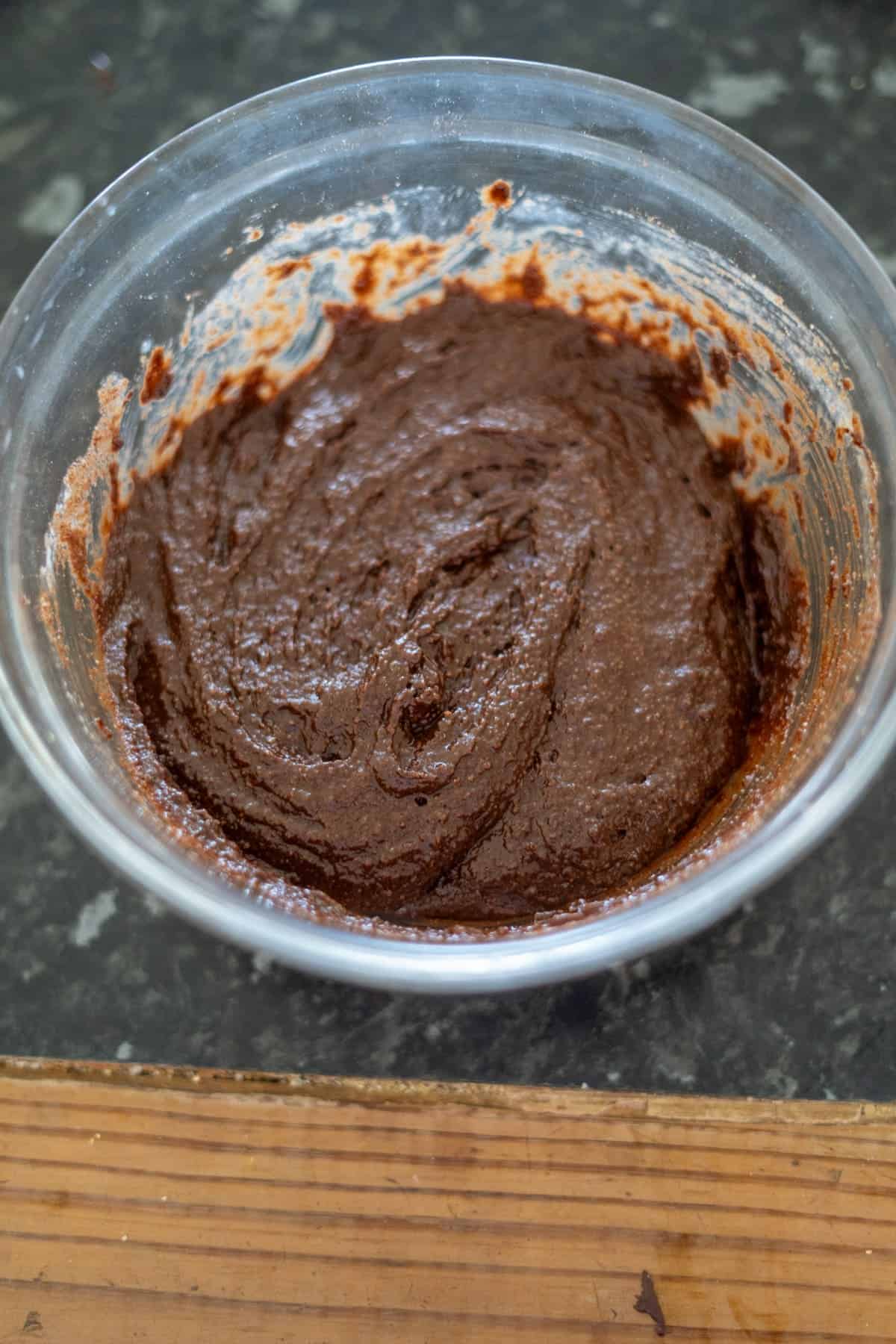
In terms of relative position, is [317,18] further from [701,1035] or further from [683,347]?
[701,1035]

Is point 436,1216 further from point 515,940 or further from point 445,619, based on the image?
point 445,619

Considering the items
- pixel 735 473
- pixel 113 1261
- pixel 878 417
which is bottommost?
pixel 113 1261

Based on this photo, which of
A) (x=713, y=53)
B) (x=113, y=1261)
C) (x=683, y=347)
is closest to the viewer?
(x=113, y=1261)

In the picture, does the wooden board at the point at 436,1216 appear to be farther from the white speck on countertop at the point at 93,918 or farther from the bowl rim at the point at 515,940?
the bowl rim at the point at 515,940

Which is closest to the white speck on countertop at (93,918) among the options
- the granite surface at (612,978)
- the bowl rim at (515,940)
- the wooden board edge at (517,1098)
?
the granite surface at (612,978)

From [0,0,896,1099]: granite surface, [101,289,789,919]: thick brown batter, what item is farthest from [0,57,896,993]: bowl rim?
[0,0,896,1099]: granite surface

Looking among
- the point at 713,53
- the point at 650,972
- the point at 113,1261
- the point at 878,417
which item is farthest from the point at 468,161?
the point at 113,1261
